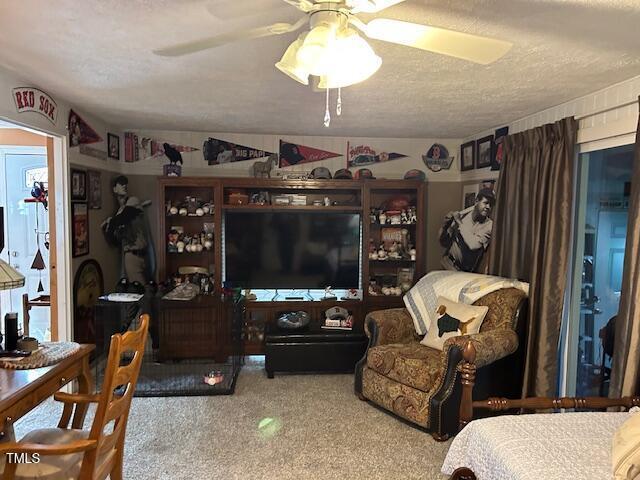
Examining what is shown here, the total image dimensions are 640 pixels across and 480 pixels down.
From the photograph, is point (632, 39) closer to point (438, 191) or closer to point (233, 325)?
point (438, 191)

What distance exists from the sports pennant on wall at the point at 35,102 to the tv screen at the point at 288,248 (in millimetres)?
1754

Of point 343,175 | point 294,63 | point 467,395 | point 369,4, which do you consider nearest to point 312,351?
point 343,175

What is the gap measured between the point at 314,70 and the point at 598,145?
7.85ft

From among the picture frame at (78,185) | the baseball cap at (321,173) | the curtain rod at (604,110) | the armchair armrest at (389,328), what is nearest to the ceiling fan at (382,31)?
the curtain rod at (604,110)

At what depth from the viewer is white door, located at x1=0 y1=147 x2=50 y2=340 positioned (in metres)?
4.88

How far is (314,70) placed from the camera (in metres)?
1.53

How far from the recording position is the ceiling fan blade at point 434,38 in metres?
1.44

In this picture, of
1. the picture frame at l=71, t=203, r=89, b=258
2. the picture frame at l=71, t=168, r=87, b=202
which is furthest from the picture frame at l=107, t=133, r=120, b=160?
the picture frame at l=71, t=203, r=89, b=258

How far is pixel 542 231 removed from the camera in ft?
Answer: 10.7

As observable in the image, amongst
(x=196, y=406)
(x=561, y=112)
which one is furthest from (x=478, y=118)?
(x=196, y=406)

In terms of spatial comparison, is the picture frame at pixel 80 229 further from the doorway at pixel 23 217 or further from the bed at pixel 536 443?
the bed at pixel 536 443

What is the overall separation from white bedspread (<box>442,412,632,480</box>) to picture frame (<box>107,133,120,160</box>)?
13.4ft

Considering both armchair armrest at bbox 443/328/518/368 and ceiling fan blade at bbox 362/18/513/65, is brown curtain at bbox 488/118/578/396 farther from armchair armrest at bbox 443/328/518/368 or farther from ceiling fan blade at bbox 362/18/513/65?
ceiling fan blade at bbox 362/18/513/65

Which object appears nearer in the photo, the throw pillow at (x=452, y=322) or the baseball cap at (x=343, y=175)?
the throw pillow at (x=452, y=322)
